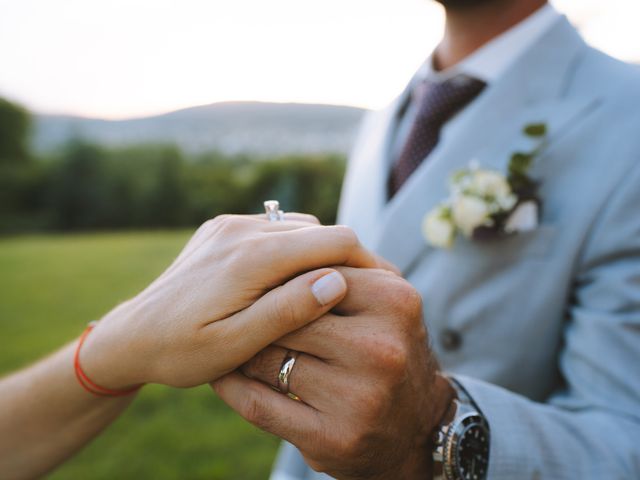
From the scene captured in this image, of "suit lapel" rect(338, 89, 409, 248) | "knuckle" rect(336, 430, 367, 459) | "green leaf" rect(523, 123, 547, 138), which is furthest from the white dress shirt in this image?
"knuckle" rect(336, 430, 367, 459)

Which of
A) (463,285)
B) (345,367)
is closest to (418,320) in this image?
(345,367)

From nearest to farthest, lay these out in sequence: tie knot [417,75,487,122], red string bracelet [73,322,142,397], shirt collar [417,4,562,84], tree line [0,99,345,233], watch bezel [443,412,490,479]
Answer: watch bezel [443,412,490,479] → red string bracelet [73,322,142,397] → shirt collar [417,4,562,84] → tie knot [417,75,487,122] → tree line [0,99,345,233]

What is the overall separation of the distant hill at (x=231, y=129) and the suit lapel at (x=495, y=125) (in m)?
16.0

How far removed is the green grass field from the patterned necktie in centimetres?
325

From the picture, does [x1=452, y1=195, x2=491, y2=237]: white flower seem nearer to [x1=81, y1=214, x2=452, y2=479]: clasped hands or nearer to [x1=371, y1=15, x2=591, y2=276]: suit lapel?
[x1=371, y1=15, x2=591, y2=276]: suit lapel

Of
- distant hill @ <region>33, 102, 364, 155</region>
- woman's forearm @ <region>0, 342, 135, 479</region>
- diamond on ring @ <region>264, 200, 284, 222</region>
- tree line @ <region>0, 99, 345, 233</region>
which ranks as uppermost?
diamond on ring @ <region>264, 200, 284, 222</region>

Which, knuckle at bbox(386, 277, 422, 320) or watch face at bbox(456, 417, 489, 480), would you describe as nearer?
knuckle at bbox(386, 277, 422, 320)

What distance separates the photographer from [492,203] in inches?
66.2

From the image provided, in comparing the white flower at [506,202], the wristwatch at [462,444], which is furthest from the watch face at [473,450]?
the white flower at [506,202]

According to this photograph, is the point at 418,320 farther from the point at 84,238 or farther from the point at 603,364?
the point at 84,238

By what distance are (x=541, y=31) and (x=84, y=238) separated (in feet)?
57.5

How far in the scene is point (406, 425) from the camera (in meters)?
1.22

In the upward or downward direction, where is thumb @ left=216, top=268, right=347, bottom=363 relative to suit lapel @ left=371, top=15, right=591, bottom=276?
downward

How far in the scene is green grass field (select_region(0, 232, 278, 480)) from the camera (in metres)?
4.28
